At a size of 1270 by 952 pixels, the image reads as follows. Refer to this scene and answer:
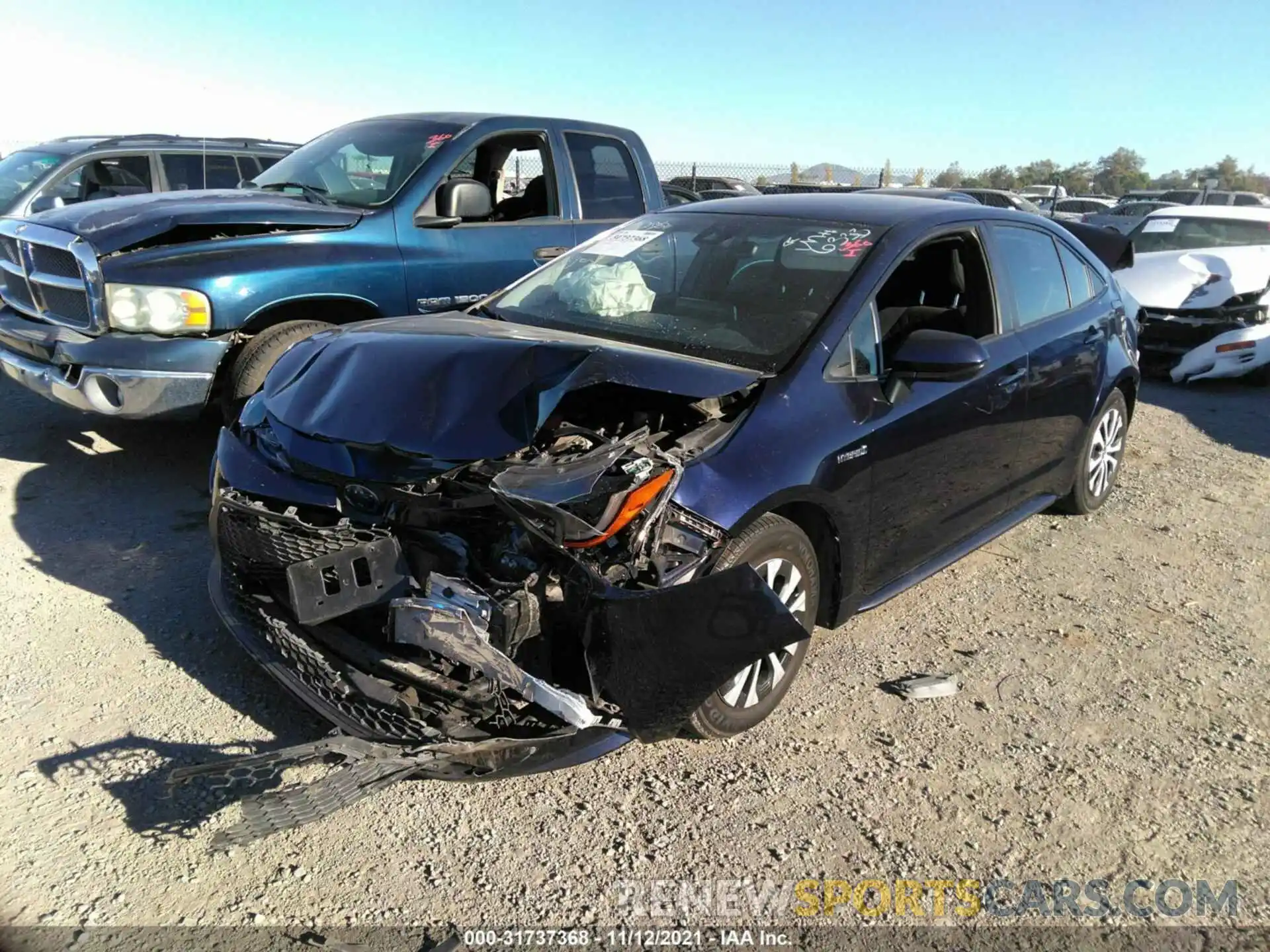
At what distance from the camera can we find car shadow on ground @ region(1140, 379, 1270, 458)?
7.33 metres

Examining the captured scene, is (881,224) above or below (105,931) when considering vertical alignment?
above

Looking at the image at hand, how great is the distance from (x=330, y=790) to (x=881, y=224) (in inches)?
119

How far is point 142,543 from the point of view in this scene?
4.31m

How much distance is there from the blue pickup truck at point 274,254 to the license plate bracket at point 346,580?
7.51ft

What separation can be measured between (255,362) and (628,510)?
291 cm

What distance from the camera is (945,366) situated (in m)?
3.35

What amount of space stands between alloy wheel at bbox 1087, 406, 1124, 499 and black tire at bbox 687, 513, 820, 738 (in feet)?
8.86

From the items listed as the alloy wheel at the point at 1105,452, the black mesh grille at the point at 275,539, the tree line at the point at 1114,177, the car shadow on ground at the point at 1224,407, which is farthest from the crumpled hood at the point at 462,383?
the tree line at the point at 1114,177

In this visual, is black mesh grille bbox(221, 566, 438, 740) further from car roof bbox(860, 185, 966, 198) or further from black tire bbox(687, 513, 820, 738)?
car roof bbox(860, 185, 966, 198)

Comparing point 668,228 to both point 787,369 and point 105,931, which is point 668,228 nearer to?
point 787,369

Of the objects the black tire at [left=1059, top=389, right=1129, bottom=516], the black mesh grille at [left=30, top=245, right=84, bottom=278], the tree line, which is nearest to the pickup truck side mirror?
Result: the black mesh grille at [left=30, top=245, right=84, bottom=278]

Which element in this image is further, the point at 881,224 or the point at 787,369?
the point at 881,224

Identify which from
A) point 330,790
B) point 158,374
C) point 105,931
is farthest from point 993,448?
point 158,374

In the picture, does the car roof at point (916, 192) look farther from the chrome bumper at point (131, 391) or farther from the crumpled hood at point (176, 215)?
the chrome bumper at point (131, 391)
